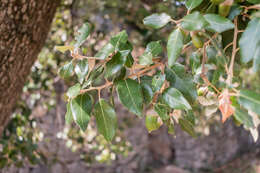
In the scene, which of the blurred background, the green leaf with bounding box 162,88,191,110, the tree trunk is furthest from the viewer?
the blurred background

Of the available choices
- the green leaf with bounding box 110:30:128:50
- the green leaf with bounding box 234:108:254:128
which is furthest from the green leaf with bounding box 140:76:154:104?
the green leaf with bounding box 234:108:254:128

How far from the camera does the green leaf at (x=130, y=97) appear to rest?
2.08ft

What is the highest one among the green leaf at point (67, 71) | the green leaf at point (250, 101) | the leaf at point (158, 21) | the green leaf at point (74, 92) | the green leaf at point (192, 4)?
the green leaf at point (192, 4)

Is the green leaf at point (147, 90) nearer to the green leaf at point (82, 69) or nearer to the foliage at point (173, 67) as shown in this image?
the foliage at point (173, 67)

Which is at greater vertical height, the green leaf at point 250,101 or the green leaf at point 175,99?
the green leaf at point 250,101

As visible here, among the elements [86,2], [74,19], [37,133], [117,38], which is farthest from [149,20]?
[86,2]

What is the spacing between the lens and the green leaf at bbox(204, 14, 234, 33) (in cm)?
54

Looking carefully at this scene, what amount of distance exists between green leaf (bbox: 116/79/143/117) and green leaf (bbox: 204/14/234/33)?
21cm

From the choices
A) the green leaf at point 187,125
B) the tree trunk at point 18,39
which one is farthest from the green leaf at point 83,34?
the tree trunk at point 18,39

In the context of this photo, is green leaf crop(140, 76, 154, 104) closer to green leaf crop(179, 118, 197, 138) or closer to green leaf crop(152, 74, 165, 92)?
green leaf crop(152, 74, 165, 92)

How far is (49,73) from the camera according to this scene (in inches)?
93.4

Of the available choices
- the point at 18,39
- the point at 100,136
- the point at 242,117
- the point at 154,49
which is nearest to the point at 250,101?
the point at 242,117

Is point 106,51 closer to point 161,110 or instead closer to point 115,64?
point 115,64

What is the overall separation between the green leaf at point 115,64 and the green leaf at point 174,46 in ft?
0.36
